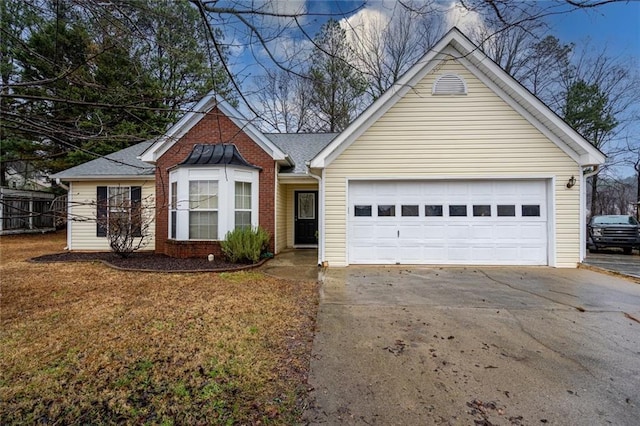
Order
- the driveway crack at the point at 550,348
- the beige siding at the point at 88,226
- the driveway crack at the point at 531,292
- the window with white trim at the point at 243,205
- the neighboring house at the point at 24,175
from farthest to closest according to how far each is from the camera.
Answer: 1. the beige siding at the point at 88,226
2. the window with white trim at the point at 243,205
3. the driveway crack at the point at 531,292
4. the neighboring house at the point at 24,175
5. the driveway crack at the point at 550,348

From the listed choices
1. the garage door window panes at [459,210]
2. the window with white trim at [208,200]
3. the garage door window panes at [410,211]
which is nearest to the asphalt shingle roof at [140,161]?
the window with white trim at [208,200]

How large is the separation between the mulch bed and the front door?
11.2 feet

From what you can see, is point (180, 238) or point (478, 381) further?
point (180, 238)

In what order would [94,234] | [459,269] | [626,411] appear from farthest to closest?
1. [94,234]
2. [459,269]
3. [626,411]

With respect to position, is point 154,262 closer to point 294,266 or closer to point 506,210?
point 294,266

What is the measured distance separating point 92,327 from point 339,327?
3.25 metres

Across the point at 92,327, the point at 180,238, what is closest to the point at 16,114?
the point at 92,327

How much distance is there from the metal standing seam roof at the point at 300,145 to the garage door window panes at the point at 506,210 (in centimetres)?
579

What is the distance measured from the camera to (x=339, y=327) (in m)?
4.14

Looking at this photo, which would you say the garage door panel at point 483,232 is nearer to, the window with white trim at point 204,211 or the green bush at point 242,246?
the green bush at point 242,246

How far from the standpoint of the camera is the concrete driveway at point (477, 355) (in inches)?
97.7

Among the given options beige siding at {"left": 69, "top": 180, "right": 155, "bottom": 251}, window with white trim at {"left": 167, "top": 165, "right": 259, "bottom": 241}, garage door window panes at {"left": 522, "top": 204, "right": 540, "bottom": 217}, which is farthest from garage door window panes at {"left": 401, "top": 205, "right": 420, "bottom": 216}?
beige siding at {"left": 69, "top": 180, "right": 155, "bottom": 251}

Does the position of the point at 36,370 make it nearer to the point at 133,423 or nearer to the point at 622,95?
the point at 133,423

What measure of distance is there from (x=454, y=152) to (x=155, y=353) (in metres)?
7.77
